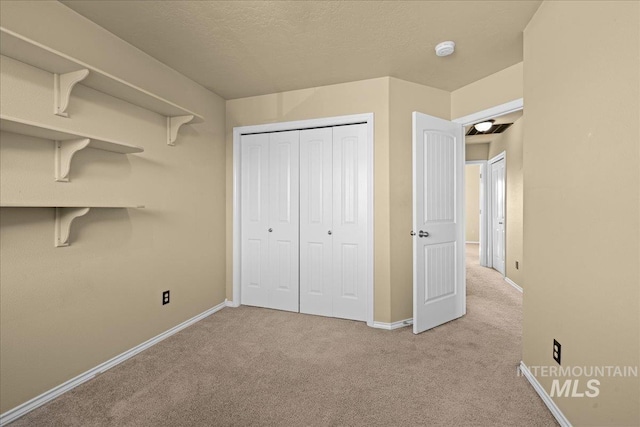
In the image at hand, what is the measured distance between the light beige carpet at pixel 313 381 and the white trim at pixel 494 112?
6.28 ft

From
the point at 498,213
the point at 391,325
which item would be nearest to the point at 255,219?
the point at 391,325

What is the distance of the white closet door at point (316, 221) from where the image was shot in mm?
3111

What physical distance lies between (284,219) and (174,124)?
1.38 m

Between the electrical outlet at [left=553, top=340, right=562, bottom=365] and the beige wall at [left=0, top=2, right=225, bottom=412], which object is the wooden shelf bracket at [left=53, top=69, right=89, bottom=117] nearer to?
the beige wall at [left=0, top=2, right=225, bottom=412]

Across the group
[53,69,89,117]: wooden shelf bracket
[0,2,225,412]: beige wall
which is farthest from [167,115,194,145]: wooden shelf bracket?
[53,69,89,117]: wooden shelf bracket

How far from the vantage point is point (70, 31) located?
188 centimetres

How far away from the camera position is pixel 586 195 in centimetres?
140

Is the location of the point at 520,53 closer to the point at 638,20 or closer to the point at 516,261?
the point at 638,20

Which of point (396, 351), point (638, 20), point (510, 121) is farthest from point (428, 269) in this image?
point (510, 121)

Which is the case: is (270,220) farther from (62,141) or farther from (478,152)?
(478,152)

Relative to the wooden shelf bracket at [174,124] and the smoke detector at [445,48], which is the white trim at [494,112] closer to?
the smoke detector at [445,48]

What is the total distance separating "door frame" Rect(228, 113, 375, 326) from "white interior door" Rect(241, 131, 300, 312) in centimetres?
6

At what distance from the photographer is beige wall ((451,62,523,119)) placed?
97.3 inches

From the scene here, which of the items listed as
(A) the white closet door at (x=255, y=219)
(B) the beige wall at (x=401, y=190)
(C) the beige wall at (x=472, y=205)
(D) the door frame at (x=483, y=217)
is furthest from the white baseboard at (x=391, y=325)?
(C) the beige wall at (x=472, y=205)
